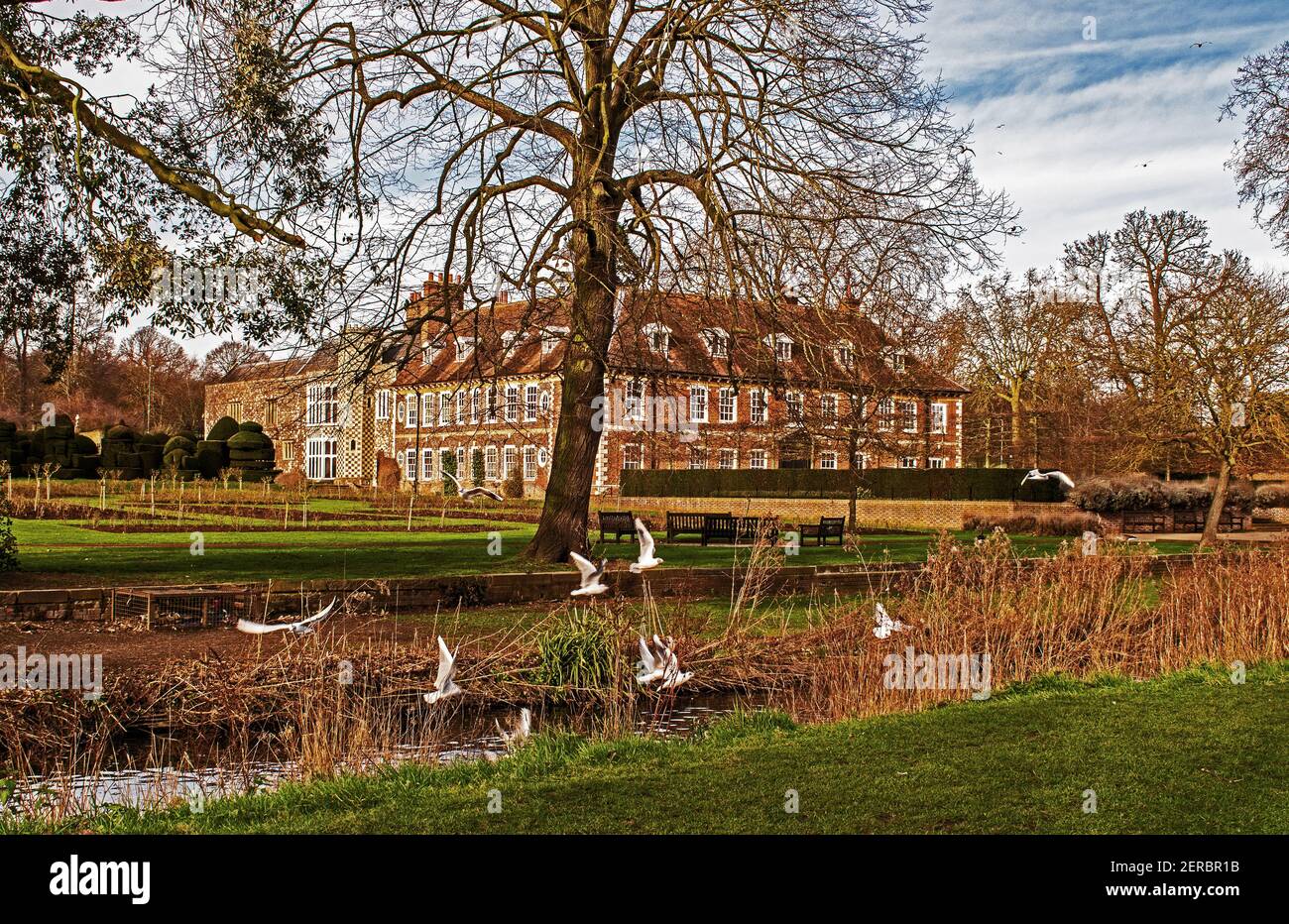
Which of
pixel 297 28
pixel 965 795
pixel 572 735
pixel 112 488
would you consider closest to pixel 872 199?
pixel 297 28

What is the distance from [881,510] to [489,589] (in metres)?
22.0

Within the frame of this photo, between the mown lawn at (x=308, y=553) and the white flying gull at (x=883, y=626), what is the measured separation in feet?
8.15

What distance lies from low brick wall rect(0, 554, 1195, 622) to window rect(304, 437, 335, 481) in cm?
4571

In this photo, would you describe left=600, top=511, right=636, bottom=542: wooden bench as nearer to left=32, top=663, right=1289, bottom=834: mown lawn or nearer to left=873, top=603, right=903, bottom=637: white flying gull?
left=873, top=603, right=903, bottom=637: white flying gull

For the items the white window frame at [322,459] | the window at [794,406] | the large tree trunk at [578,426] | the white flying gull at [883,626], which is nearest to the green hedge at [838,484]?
the large tree trunk at [578,426]

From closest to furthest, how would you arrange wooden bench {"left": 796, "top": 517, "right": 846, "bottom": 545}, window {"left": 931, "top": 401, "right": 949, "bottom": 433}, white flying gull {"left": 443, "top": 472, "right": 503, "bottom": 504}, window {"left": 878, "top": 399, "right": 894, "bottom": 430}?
window {"left": 878, "top": 399, "right": 894, "bottom": 430}, wooden bench {"left": 796, "top": 517, "right": 846, "bottom": 545}, white flying gull {"left": 443, "top": 472, "right": 503, "bottom": 504}, window {"left": 931, "top": 401, "right": 949, "bottom": 433}

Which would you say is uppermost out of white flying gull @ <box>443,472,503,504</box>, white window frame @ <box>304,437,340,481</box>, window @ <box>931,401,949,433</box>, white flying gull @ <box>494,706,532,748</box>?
window @ <box>931,401,949,433</box>

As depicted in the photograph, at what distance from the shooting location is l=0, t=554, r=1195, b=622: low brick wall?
40.3ft

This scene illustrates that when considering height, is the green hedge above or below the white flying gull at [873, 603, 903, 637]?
above

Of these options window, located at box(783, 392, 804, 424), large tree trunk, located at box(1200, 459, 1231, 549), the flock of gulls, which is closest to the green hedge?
large tree trunk, located at box(1200, 459, 1231, 549)

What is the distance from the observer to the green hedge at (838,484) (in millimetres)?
34188

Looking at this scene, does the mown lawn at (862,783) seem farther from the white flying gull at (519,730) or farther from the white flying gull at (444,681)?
the white flying gull at (444,681)
